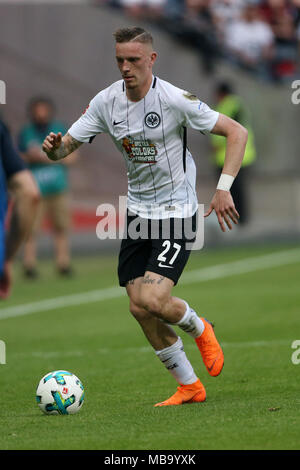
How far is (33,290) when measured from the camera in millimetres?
15289

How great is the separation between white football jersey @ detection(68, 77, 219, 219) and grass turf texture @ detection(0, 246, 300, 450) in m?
1.45

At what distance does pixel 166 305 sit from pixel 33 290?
8.59m

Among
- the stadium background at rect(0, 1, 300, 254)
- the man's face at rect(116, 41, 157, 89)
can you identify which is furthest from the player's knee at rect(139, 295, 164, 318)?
the stadium background at rect(0, 1, 300, 254)

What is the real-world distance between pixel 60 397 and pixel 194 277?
9622mm

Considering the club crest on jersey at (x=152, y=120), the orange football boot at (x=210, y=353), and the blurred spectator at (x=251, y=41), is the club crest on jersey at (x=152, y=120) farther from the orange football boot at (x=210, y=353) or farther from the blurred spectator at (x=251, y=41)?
the blurred spectator at (x=251, y=41)

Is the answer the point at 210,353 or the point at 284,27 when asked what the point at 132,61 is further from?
the point at 284,27

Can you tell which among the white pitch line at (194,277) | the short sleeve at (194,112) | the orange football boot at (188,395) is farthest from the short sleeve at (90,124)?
the white pitch line at (194,277)

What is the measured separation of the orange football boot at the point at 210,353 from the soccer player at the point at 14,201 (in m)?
1.61

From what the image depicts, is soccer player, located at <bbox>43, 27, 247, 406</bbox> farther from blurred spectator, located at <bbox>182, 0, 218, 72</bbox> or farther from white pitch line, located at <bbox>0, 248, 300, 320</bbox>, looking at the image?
blurred spectator, located at <bbox>182, 0, 218, 72</bbox>

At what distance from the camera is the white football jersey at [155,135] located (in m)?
6.96

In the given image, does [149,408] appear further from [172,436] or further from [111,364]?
[111,364]

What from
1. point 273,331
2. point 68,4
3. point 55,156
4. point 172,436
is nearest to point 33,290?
point 273,331

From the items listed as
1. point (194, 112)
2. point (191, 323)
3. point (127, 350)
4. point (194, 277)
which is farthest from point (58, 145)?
point (194, 277)

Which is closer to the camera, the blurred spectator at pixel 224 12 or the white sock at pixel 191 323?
the white sock at pixel 191 323
